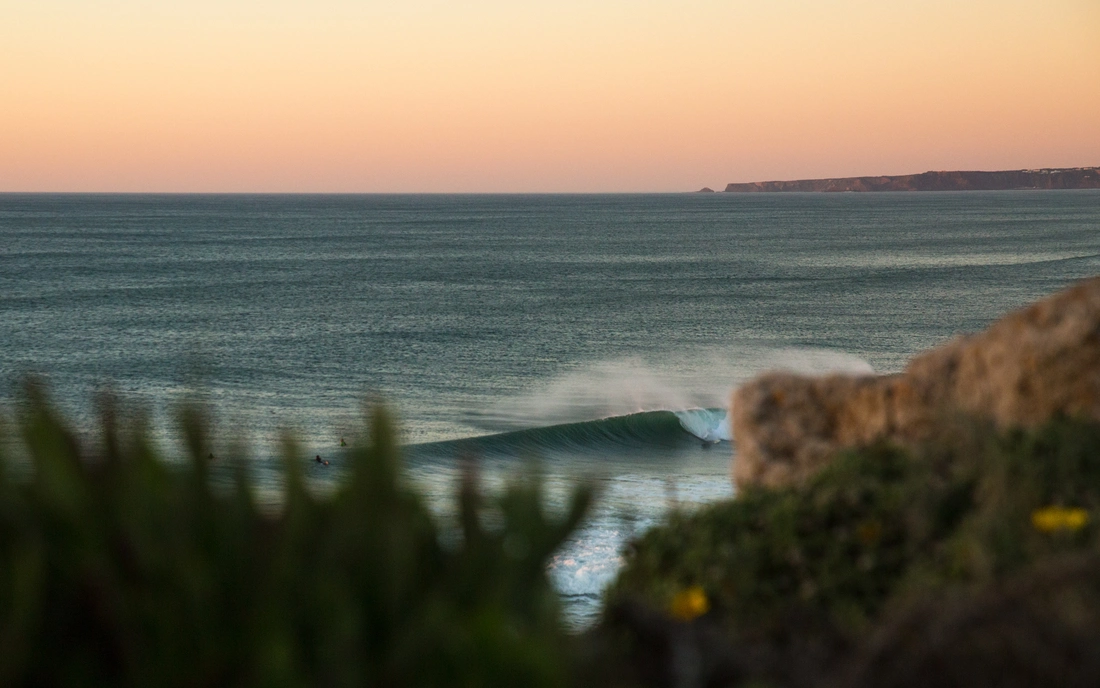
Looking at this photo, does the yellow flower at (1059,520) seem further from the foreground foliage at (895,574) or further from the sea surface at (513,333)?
the sea surface at (513,333)

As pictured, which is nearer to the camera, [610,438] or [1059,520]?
[1059,520]

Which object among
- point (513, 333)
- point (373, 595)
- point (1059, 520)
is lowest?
point (513, 333)

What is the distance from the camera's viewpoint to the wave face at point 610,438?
917 inches

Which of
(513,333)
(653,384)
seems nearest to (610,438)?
(653,384)

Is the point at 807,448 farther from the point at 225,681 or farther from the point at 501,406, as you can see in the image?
the point at 501,406

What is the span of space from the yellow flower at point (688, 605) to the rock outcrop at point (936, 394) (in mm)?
991

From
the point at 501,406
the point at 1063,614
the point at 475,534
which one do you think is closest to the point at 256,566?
the point at 475,534

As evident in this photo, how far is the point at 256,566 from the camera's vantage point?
1.90 meters

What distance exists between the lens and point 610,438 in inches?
962

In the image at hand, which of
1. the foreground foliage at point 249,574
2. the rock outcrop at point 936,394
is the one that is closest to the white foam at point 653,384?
the rock outcrop at point 936,394

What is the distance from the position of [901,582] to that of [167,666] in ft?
6.30

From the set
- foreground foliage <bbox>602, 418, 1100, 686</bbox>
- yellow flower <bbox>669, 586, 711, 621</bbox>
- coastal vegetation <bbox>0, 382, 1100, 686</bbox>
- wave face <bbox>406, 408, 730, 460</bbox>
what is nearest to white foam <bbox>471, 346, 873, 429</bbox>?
wave face <bbox>406, 408, 730, 460</bbox>

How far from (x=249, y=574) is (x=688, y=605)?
130cm

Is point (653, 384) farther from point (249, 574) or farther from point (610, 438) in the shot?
point (249, 574)
